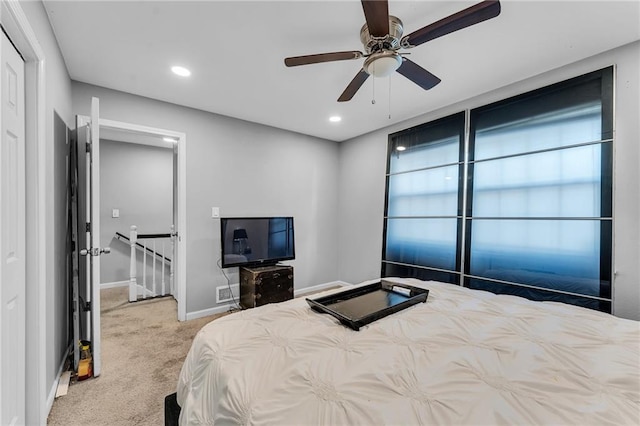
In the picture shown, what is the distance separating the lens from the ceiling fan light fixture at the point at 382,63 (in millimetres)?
1563

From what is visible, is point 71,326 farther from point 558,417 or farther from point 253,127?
point 558,417

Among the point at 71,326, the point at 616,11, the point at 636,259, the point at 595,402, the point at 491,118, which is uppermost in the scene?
the point at 616,11

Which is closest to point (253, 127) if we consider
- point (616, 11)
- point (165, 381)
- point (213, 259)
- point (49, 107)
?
point (213, 259)

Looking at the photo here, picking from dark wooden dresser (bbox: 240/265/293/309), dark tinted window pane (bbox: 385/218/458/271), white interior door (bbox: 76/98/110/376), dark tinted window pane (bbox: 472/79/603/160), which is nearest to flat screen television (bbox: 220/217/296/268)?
dark wooden dresser (bbox: 240/265/293/309)

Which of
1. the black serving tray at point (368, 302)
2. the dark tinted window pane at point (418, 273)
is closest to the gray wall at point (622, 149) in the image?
the dark tinted window pane at point (418, 273)

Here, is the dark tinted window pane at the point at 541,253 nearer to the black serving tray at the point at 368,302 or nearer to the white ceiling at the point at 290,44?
the black serving tray at the point at 368,302

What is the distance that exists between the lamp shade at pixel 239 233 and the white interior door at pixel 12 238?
75.4 inches

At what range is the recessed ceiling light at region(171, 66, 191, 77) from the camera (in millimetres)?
2285

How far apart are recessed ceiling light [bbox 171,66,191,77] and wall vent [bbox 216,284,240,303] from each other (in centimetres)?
233

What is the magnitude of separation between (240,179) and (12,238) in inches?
92.2

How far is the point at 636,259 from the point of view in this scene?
1.91m

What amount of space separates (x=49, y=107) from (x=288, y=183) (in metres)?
2.57

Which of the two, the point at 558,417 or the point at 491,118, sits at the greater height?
the point at 491,118

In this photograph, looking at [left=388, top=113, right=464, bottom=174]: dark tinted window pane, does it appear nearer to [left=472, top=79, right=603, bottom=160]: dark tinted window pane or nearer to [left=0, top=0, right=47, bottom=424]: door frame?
[left=472, top=79, right=603, bottom=160]: dark tinted window pane
